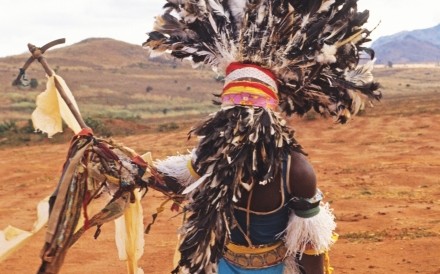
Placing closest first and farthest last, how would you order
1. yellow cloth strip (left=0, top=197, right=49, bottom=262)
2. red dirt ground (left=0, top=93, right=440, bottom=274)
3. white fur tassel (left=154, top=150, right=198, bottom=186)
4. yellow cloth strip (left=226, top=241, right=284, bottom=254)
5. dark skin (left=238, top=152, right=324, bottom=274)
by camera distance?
1. yellow cloth strip (left=0, top=197, right=49, bottom=262)
2. dark skin (left=238, top=152, right=324, bottom=274)
3. yellow cloth strip (left=226, top=241, right=284, bottom=254)
4. white fur tassel (left=154, top=150, right=198, bottom=186)
5. red dirt ground (left=0, top=93, right=440, bottom=274)

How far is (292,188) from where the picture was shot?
7.92 ft

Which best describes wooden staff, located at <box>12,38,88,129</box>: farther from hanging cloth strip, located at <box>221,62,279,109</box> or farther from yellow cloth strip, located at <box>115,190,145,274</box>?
hanging cloth strip, located at <box>221,62,279,109</box>

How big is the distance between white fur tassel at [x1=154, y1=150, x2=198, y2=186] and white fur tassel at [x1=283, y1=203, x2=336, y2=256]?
46cm

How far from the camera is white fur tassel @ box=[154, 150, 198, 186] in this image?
8.77ft

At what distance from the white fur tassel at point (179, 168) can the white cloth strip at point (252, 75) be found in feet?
1.35

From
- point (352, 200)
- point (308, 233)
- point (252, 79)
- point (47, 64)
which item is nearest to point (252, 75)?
point (252, 79)

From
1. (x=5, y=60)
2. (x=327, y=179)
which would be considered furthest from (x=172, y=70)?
(x=327, y=179)

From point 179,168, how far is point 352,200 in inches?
288

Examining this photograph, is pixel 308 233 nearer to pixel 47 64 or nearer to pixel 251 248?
pixel 251 248

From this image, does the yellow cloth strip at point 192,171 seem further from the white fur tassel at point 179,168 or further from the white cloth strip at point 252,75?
the white cloth strip at point 252,75

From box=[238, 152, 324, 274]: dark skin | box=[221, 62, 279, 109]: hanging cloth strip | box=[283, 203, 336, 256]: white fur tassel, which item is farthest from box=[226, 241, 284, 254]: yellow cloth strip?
box=[221, 62, 279, 109]: hanging cloth strip

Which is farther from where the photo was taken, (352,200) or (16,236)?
(352,200)

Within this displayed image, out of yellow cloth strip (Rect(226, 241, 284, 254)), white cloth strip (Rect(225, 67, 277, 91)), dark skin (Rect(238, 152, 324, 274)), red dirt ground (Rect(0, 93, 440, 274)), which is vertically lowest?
red dirt ground (Rect(0, 93, 440, 274))

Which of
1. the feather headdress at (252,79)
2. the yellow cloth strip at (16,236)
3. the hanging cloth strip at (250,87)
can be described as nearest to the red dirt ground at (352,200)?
the feather headdress at (252,79)
